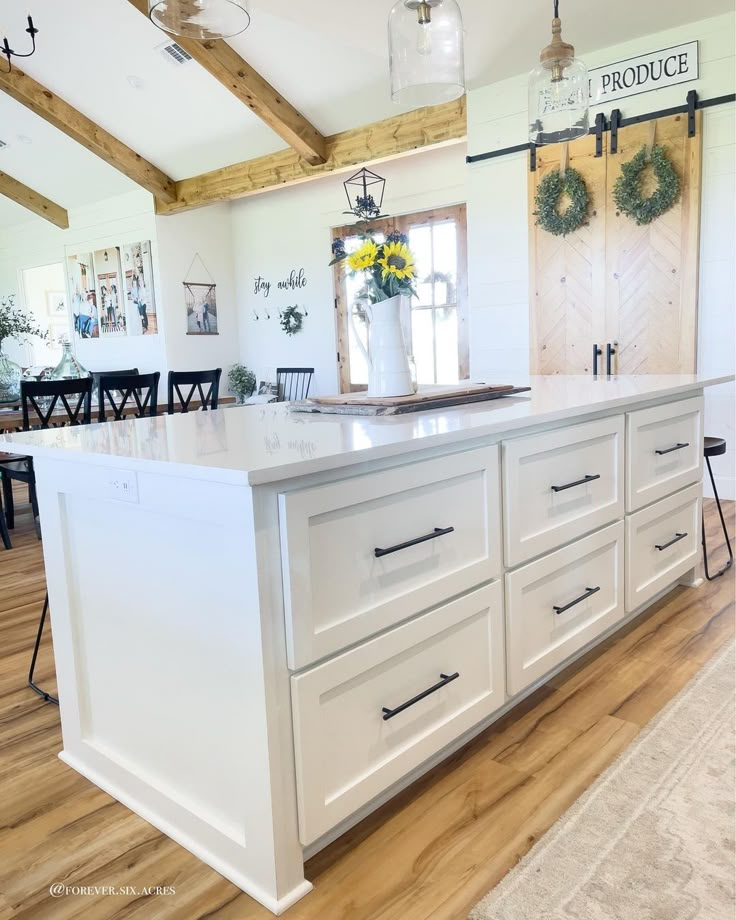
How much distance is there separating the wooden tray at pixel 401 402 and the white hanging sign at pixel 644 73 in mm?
3210

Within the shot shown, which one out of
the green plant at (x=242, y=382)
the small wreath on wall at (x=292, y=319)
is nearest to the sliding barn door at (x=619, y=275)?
the small wreath on wall at (x=292, y=319)

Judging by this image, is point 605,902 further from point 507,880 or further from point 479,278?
point 479,278

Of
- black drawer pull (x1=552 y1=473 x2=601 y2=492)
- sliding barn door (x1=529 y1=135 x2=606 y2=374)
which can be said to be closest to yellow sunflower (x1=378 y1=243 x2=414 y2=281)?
black drawer pull (x1=552 y1=473 x2=601 y2=492)

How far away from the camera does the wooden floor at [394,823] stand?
4.41ft

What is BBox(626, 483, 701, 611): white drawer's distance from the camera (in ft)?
7.73

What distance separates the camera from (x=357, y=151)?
612 centimetres

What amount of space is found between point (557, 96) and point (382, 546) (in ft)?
5.81

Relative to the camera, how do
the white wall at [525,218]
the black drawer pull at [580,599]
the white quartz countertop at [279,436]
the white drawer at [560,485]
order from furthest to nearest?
the white wall at [525,218]
the black drawer pull at [580,599]
the white drawer at [560,485]
the white quartz countertop at [279,436]

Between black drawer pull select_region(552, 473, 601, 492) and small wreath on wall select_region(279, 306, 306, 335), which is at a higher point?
small wreath on wall select_region(279, 306, 306, 335)

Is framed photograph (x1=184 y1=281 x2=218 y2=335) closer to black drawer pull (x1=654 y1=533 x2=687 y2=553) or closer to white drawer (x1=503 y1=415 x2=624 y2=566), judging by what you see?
black drawer pull (x1=654 y1=533 x2=687 y2=553)

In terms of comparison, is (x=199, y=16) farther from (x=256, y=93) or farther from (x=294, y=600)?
(x=256, y=93)

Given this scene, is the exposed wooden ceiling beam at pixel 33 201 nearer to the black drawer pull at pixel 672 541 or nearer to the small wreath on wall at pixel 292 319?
the small wreath on wall at pixel 292 319

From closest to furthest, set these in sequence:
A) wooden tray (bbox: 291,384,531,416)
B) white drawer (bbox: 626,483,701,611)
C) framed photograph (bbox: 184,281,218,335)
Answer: wooden tray (bbox: 291,384,531,416), white drawer (bbox: 626,483,701,611), framed photograph (bbox: 184,281,218,335)

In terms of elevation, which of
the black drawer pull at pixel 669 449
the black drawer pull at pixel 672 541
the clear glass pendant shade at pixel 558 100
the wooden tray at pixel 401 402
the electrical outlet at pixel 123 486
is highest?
the clear glass pendant shade at pixel 558 100
